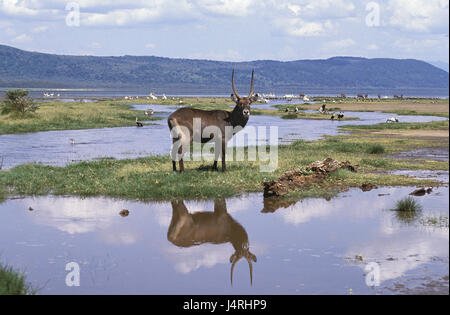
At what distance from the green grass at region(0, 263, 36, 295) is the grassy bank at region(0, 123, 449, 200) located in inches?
291

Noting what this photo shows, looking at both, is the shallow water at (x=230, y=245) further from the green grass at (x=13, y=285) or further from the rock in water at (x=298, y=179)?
the rock in water at (x=298, y=179)

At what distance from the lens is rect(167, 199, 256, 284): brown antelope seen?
11.2 meters

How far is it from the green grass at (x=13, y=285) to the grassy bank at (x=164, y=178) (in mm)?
7396

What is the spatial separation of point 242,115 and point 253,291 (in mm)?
10398

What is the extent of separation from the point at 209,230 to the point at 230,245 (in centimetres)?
131

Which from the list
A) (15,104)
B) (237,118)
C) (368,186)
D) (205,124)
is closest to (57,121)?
(15,104)

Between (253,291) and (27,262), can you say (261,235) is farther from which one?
(27,262)

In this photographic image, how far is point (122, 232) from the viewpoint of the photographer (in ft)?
40.8

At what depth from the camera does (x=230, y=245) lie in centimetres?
1145

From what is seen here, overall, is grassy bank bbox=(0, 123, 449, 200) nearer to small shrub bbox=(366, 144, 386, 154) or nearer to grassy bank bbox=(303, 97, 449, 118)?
small shrub bbox=(366, 144, 386, 154)

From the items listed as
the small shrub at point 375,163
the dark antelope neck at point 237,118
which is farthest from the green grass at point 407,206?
the small shrub at point 375,163

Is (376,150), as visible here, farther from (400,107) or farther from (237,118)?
(400,107)

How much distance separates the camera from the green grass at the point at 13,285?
8219mm
